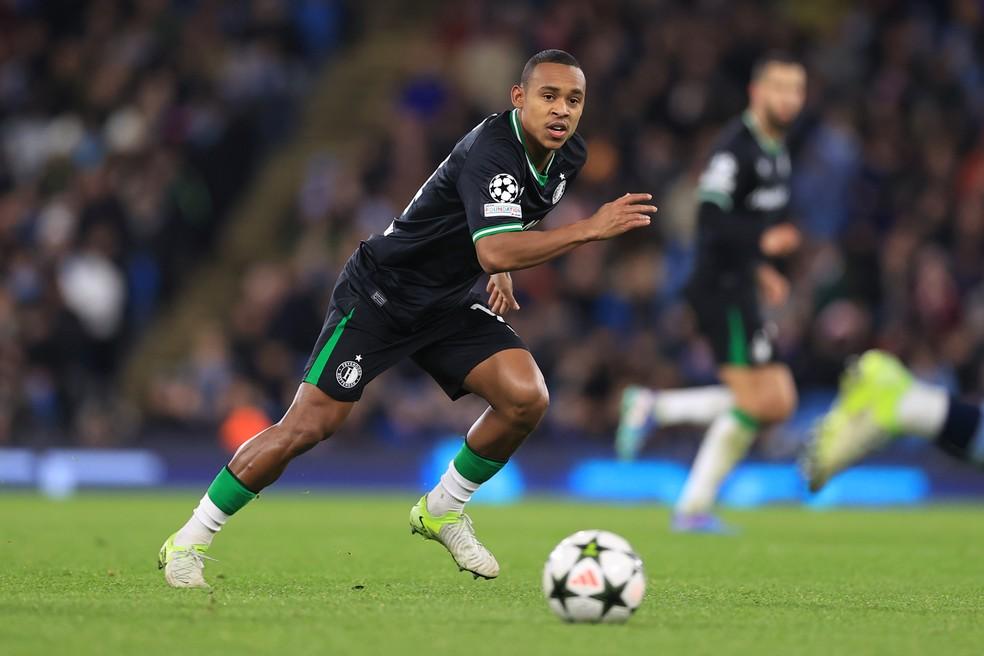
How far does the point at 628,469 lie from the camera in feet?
47.0

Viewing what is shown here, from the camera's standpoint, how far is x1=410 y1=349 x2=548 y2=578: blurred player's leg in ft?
21.7

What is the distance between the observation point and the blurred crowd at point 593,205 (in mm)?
14164

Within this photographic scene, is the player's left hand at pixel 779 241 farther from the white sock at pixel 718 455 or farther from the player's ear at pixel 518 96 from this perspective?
the player's ear at pixel 518 96

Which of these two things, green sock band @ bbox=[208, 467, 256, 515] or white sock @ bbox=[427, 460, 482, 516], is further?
white sock @ bbox=[427, 460, 482, 516]

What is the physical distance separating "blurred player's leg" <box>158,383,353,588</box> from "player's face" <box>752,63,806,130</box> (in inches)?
164

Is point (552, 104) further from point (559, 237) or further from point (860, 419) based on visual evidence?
point (860, 419)

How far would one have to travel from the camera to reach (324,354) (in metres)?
6.51

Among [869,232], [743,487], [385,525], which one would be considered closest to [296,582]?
[385,525]

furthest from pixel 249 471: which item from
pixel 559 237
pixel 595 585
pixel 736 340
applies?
pixel 736 340

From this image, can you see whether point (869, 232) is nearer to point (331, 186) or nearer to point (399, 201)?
point (399, 201)

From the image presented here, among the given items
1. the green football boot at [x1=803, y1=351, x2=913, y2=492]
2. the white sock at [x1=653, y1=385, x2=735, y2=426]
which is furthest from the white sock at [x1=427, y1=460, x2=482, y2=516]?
the white sock at [x1=653, y1=385, x2=735, y2=426]

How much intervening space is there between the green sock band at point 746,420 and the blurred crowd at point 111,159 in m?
7.39

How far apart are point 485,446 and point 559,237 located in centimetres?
132

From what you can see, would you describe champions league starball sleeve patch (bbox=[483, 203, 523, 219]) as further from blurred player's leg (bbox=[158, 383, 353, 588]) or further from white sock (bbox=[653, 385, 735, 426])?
white sock (bbox=[653, 385, 735, 426])
